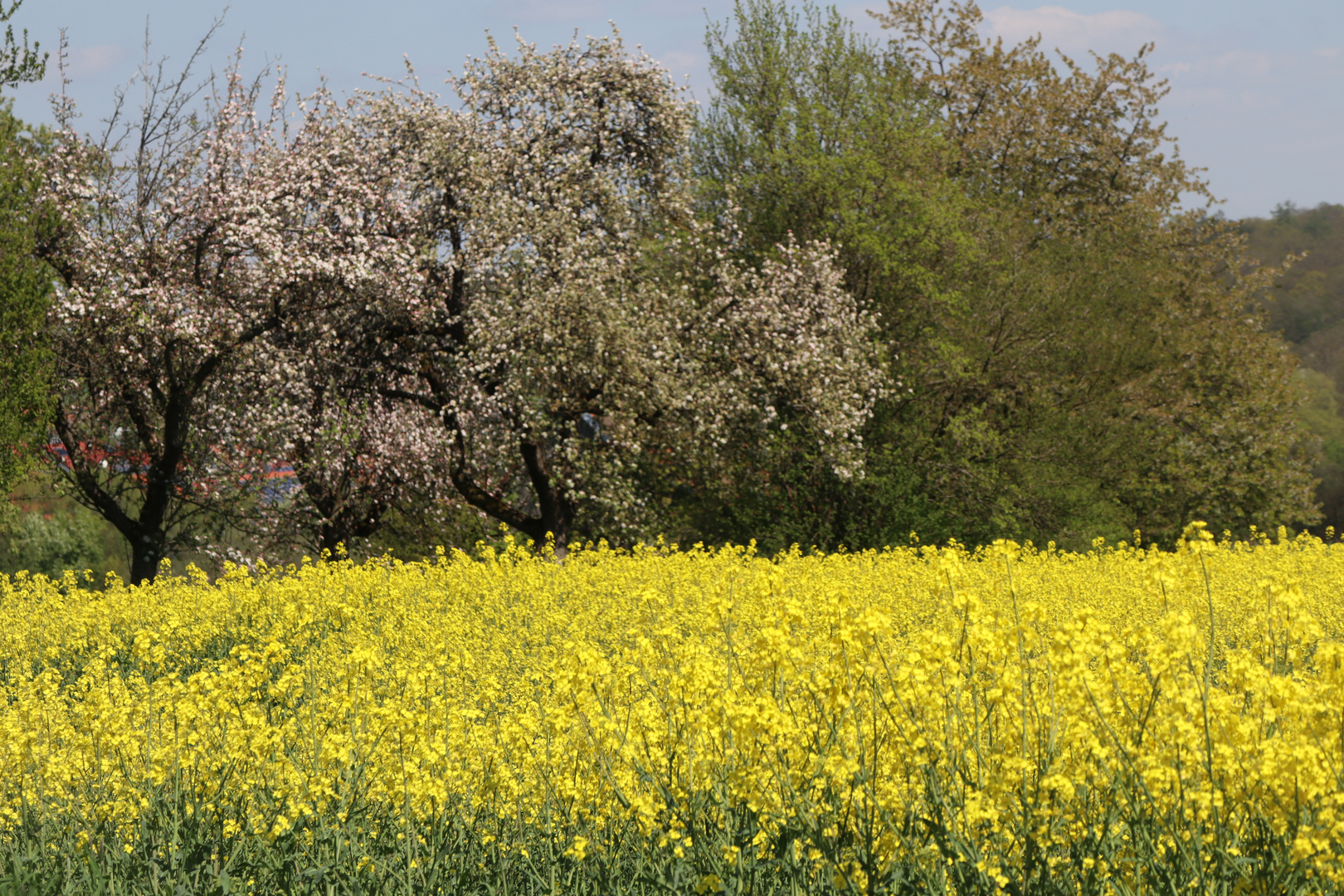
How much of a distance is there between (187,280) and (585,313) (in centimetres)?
550

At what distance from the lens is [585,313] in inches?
582

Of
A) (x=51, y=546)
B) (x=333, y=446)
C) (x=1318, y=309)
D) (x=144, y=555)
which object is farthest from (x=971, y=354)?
(x=1318, y=309)

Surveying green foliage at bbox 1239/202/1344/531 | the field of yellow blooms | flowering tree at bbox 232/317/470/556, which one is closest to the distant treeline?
flowering tree at bbox 232/317/470/556

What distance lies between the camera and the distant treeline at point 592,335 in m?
14.6

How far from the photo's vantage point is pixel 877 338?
703 inches

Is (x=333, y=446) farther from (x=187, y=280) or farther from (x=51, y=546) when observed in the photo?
(x=51, y=546)

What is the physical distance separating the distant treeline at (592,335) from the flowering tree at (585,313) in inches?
2.3

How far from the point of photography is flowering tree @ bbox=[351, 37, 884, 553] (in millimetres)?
14992

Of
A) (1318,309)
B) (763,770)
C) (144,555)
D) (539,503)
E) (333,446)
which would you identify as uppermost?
(1318,309)

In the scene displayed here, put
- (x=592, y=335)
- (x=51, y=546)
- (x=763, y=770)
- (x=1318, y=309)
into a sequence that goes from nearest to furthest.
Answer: (x=763, y=770), (x=592, y=335), (x=51, y=546), (x=1318, y=309)

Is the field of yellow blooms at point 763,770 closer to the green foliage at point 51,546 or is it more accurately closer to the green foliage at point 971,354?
the green foliage at point 971,354

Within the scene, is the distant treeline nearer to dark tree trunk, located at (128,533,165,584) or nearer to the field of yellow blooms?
dark tree trunk, located at (128,533,165,584)

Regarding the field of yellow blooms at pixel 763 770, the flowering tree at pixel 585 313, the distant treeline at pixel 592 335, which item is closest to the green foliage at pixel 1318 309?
the distant treeline at pixel 592 335

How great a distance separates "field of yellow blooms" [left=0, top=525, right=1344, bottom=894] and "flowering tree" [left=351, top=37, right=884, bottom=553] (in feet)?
27.8
